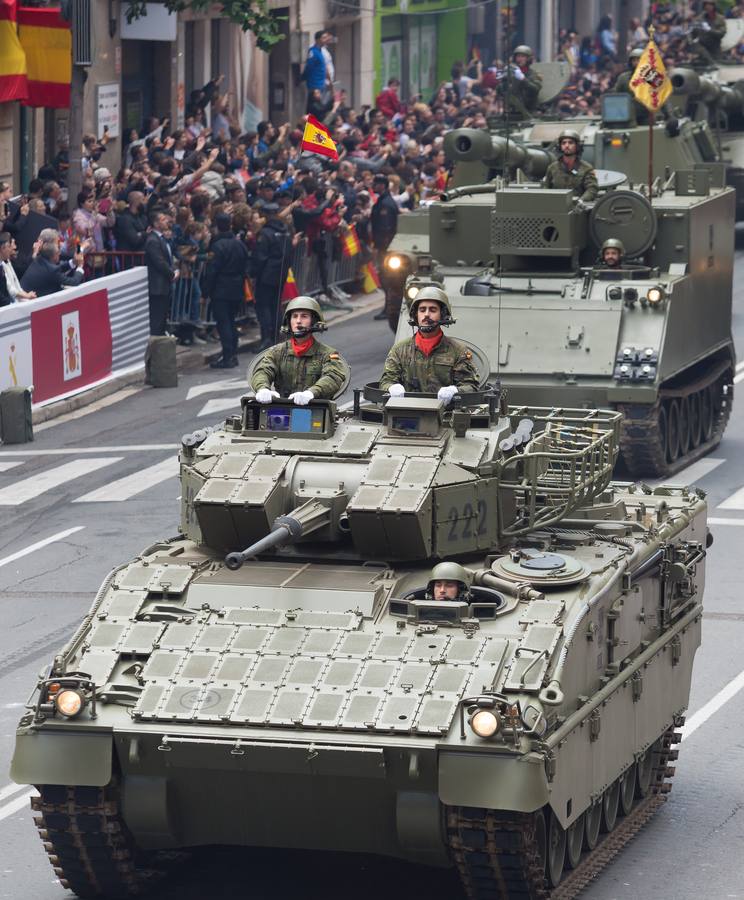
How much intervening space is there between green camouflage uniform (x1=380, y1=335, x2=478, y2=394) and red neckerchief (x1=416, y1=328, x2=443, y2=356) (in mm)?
26

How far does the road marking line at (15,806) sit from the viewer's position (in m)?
16.4

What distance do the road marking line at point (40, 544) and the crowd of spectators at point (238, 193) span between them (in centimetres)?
548

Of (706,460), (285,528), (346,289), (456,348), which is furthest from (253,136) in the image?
(285,528)

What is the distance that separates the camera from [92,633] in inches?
578

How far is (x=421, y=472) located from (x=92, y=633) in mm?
2465

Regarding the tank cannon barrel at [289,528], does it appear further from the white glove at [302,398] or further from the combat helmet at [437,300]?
the combat helmet at [437,300]

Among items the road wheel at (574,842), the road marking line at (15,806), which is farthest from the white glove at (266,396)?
the road wheel at (574,842)

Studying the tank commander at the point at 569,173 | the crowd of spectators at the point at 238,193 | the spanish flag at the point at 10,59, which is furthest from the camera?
the spanish flag at the point at 10,59

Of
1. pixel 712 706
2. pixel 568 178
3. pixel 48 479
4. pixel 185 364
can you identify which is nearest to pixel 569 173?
pixel 568 178

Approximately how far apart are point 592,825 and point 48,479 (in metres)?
12.3

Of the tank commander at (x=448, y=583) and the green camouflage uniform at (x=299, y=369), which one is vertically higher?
the green camouflage uniform at (x=299, y=369)

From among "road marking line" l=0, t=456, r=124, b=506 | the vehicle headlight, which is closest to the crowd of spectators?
"road marking line" l=0, t=456, r=124, b=506

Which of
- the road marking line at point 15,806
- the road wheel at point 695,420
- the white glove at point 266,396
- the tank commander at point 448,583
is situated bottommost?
the road marking line at point 15,806

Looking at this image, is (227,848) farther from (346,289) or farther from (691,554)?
(346,289)
